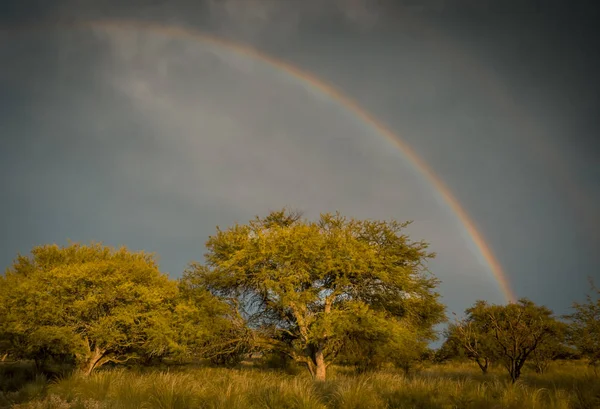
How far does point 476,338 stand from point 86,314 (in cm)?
2025

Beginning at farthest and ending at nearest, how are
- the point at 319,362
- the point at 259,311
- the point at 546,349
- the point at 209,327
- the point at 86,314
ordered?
the point at 546,349, the point at 259,311, the point at 209,327, the point at 319,362, the point at 86,314

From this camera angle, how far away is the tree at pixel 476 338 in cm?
1578

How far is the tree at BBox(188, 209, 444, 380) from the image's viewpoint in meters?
18.4

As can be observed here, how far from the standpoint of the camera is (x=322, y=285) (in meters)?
21.1

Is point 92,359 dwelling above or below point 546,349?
below

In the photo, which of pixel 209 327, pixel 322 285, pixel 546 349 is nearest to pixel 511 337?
pixel 322 285

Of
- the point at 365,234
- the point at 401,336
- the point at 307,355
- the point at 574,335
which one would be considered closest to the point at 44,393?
the point at 307,355

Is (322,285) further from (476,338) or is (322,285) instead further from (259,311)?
(476,338)

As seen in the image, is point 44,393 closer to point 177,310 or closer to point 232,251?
point 177,310

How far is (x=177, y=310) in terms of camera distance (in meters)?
19.9

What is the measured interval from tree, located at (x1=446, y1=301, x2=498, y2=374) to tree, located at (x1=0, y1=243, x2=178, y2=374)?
14.3m

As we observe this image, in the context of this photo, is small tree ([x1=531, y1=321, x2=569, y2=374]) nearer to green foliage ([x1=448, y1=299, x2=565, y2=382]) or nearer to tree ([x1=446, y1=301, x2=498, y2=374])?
green foliage ([x1=448, y1=299, x2=565, y2=382])

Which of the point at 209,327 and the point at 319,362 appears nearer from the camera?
the point at 319,362

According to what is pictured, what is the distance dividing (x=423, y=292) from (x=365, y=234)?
15.8 ft
